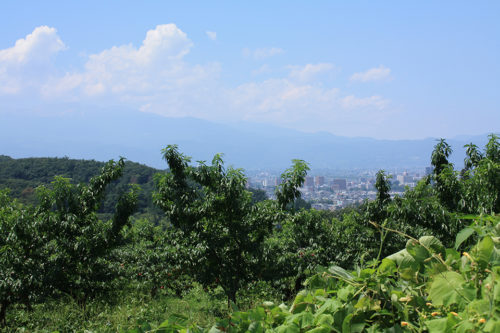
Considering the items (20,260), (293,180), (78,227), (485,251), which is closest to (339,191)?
(293,180)

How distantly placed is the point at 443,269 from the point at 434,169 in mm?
9623

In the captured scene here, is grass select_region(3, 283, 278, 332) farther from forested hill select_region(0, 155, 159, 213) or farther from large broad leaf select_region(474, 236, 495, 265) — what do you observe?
forested hill select_region(0, 155, 159, 213)

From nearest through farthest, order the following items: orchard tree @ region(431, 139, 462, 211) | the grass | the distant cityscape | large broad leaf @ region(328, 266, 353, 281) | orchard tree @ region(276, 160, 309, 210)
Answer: large broad leaf @ region(328, 266, 353, 281) < the grass < orchard tree @ region(276, 160, 309, 210) < orchard tree @ region(431, 139, 462, 211) < the distant cityscape

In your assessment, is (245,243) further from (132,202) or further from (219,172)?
(132,202)

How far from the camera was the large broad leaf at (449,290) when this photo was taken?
0.88 meters

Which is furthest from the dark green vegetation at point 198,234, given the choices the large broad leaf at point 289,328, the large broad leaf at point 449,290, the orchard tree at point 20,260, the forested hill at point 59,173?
the forested hill at point 59,173

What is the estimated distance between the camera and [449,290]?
90 cm

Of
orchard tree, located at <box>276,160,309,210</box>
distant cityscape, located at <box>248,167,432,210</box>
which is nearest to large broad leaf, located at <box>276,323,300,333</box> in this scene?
orchard tree, located at <box>276,160,309,210</box>

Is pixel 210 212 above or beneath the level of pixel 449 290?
beneath

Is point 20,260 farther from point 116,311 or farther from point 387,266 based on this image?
point 387,266

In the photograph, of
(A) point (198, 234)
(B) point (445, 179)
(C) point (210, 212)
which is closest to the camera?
(A) point (198, 234)

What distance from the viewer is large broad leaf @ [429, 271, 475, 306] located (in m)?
0.88

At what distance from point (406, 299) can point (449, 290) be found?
10cm

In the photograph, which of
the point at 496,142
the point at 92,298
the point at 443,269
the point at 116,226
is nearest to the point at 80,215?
the point at 116,226
